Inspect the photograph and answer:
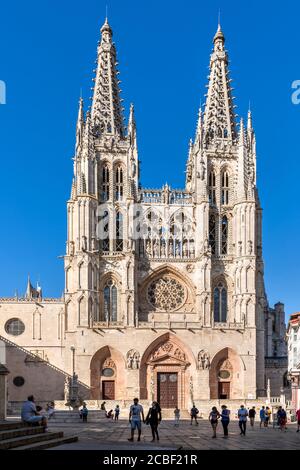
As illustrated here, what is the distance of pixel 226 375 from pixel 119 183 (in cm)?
1685

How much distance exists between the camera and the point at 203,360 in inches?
2074

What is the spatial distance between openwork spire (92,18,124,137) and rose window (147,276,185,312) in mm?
12395

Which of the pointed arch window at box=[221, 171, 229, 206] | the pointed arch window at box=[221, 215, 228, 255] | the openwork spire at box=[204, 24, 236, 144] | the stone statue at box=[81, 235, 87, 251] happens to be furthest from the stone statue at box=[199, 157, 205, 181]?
the stone statue at box=[81, 235, 87, 251]

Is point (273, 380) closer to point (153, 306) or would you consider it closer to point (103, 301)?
point (153, 306)

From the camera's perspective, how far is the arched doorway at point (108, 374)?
52625mm

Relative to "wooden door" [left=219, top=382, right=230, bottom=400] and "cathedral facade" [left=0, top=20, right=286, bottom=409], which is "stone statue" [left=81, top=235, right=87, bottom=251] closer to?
"cathedral facade" [left=0, top=20, right=286, bottom=409]

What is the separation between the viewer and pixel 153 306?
55312 millimetres

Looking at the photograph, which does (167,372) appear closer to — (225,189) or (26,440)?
(225,189)

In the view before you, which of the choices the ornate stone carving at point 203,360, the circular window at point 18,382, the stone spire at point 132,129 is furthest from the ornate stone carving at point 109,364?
the stone spire at point 132,129

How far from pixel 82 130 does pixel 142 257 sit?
36.6ft

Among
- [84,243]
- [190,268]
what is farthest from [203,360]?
[84,243]

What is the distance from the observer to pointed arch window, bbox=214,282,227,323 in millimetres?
55250

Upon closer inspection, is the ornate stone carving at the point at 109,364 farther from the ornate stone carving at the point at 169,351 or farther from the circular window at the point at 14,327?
the circular window at the point at 14,327
